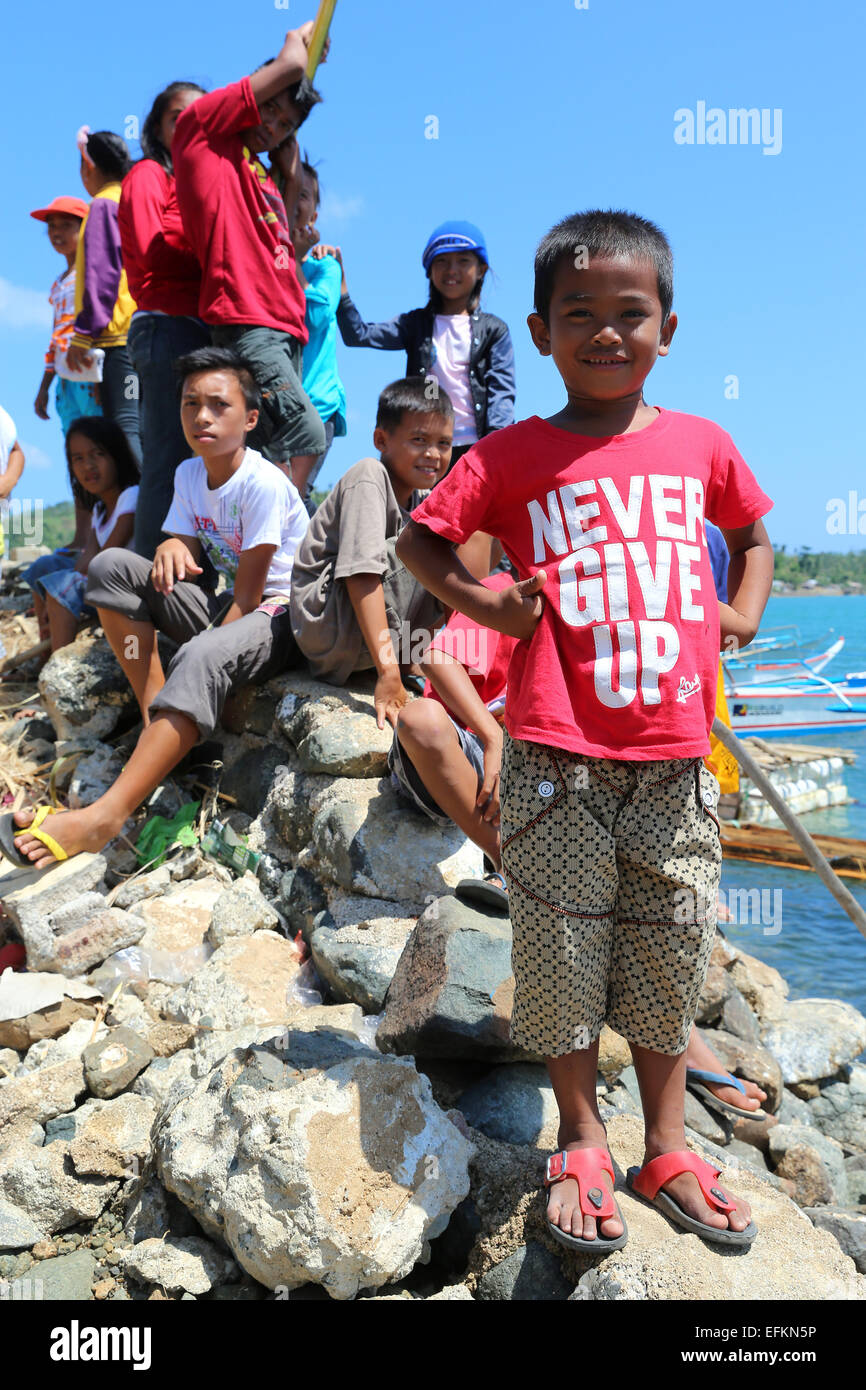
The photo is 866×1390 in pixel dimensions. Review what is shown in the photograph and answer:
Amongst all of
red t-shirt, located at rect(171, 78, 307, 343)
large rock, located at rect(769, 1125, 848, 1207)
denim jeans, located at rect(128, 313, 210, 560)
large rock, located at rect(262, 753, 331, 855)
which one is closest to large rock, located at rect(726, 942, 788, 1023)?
large rock, located at rect(769, 1125, 848, 1207)

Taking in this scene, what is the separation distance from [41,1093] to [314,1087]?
3.38 ft

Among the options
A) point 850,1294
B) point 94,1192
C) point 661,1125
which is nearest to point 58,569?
point 94,1192

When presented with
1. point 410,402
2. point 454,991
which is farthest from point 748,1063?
point 410,402

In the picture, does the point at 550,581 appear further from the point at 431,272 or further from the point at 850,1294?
the point at 431,272

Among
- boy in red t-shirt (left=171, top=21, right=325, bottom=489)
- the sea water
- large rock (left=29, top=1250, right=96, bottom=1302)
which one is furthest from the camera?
the sea water

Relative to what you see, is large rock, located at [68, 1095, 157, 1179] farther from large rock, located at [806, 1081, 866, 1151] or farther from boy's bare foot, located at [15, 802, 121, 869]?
large rock, located at [806, 1081, 866, 1151]

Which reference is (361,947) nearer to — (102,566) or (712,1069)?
(712,1069)

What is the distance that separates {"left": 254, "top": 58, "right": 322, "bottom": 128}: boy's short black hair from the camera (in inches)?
156

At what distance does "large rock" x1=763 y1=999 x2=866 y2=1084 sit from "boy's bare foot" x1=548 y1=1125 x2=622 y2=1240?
258cm

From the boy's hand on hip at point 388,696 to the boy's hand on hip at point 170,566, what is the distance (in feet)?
3.10

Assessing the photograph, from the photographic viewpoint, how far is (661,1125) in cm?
199

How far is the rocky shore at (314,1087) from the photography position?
6.41ft

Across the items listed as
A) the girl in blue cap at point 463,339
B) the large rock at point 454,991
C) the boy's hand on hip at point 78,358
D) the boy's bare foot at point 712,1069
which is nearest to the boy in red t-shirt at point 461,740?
the large rock at point 454,991
